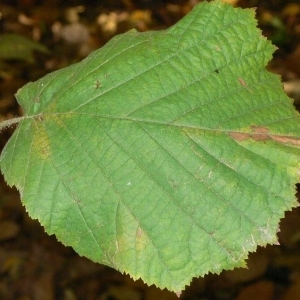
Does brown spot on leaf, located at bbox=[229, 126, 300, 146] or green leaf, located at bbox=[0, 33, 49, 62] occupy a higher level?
green leaf, located at bbox=[0, 33, 49, 62]

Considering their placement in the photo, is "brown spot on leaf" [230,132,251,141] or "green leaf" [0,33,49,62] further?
"green leaf" [0,33,49,62]

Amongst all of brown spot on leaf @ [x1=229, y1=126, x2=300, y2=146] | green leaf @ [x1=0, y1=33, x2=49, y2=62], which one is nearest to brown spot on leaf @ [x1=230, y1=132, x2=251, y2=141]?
brown spot on leaf @ [x1=229, y1=126, x2=300, y2=146]

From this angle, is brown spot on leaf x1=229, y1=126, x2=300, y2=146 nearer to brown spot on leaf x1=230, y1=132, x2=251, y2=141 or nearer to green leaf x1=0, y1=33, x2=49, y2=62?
brown spot on leaf x1=230, y1=132, x2=251, y2=141

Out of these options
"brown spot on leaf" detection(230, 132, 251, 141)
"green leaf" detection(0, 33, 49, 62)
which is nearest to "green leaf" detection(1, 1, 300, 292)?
"brown spot on leaf" detection(230, 132, 251, 141)

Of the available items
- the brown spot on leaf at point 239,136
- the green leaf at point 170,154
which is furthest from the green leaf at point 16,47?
the brown spot on leaf at point 239,136

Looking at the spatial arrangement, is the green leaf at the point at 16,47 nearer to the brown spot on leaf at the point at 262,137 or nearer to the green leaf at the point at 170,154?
the green leaf at the point at 170,154

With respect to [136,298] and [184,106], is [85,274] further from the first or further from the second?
[184,106]

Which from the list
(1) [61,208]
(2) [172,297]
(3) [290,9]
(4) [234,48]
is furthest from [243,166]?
(3) [290,9]
